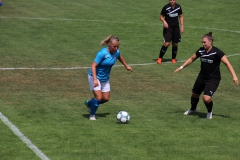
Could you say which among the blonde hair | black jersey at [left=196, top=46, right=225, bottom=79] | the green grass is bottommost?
the green grass

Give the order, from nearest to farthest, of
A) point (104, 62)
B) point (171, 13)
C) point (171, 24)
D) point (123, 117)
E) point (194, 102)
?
point (123, 117) → point (104, 62) → point (194, 102) → point (171, 13) → point (171, 24)

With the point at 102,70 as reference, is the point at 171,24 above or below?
below

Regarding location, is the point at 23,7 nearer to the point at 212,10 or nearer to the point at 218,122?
the point at 212,10

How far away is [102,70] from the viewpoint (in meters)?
16.8

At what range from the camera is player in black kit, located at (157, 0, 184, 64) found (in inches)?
1063

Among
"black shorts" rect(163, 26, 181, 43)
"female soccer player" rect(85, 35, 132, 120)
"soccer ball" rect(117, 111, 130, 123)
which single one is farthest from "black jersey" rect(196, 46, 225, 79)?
"black shorts" rect(163, 26, 181, 43)

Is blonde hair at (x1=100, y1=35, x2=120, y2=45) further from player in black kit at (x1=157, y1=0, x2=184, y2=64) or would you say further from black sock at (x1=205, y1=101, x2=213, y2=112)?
player in black kit at (x1=157, y1=0, x2=184, y2=64)

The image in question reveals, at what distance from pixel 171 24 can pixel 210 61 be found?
1042 centimetres

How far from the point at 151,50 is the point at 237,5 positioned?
14.9m

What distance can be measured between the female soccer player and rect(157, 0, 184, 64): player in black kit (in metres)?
10.1

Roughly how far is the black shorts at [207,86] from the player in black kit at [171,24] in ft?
30.6

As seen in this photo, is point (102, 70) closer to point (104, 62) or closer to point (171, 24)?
point (104, 62)

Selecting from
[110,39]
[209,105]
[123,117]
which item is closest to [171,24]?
[209,105]

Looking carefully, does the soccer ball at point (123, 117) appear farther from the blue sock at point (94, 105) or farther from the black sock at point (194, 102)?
the black sock at point (194, 102)
